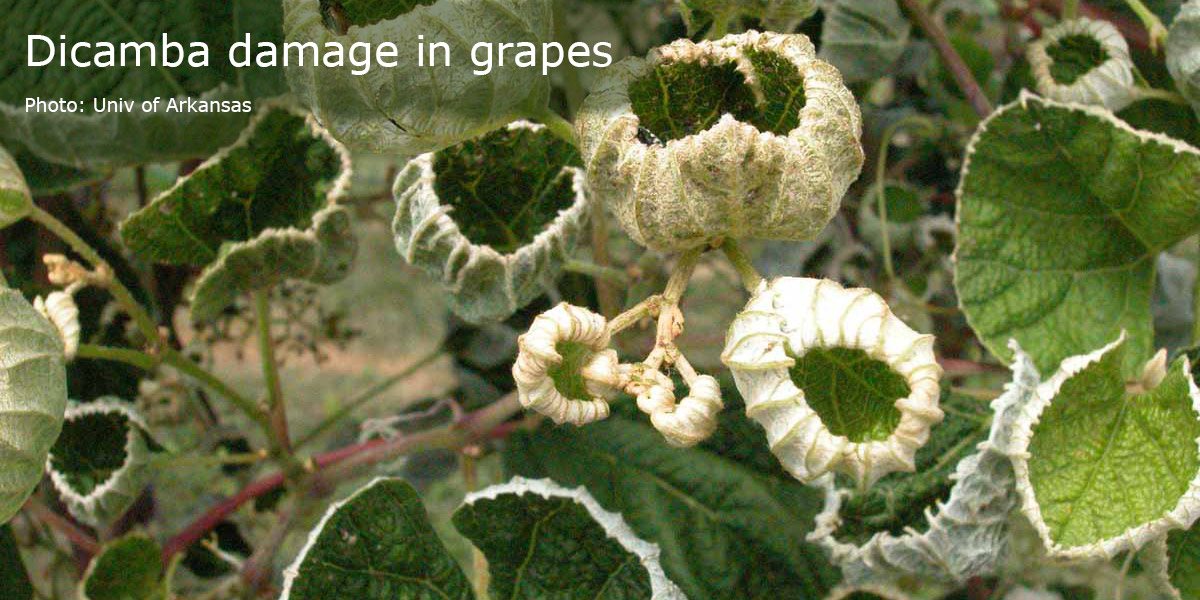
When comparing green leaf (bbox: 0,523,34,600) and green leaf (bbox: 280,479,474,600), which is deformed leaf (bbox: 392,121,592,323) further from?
green leaf (bbox: 0,523,34,600)

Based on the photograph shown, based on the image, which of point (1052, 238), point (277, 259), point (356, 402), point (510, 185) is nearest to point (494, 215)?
point (510, 185)

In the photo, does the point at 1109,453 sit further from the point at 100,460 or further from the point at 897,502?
the point at 100,460

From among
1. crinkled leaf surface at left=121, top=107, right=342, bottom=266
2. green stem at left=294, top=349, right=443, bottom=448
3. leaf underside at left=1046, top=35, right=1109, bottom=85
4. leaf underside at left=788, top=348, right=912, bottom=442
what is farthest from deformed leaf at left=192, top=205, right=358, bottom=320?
leaf underside at left=1046, top=35, right=1109, bottom=85

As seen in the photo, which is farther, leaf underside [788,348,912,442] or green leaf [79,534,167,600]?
green leaf [79,534,167,600]

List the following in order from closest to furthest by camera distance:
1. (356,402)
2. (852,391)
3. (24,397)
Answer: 1. (852,391)
2. (24,397)
3. (356,402)

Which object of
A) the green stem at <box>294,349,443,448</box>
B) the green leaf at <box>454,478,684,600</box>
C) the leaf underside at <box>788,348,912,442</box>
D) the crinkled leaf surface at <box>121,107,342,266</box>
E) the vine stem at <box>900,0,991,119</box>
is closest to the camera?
the leaf underside at <box>788,348,912,442</box>
